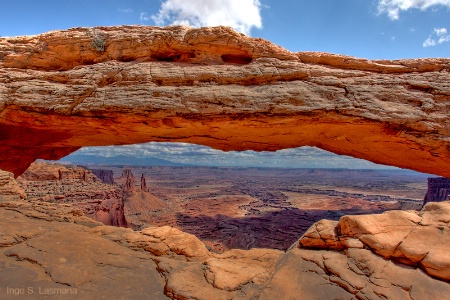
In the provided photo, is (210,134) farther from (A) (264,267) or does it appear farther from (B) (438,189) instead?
(B) (438,189)

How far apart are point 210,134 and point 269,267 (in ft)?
20.1

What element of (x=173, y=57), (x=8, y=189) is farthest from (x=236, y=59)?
(x=8, y=189)

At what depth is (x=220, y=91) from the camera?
306 inches

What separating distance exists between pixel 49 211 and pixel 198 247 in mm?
4508

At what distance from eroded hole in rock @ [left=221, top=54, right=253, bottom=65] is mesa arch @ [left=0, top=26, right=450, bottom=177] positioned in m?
0.05

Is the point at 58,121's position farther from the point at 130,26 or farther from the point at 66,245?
the point at 66,245

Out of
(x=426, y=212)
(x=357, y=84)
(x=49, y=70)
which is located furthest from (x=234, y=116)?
(x=49, y=70)

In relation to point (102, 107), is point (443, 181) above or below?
below

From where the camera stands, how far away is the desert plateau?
3352 millimetres

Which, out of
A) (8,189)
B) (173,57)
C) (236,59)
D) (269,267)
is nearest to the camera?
(269,267)

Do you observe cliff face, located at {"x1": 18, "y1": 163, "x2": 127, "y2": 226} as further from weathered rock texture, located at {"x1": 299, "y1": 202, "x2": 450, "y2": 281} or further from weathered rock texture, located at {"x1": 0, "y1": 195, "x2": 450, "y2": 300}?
weathered rock texture, located at {"x1": 299, "y1": 202, "x2": 450, "y2": 281}

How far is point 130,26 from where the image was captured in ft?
29.3

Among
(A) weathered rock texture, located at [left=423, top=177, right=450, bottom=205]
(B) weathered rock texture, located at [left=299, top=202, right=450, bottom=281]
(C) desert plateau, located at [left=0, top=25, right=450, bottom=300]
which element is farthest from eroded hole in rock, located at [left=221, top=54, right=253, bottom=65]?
(A) weathered rock texture, located at [left=423, top=177, right=450, bottom=205]

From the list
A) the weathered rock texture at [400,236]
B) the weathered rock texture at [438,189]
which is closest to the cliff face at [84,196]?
the weathered rock texture at [400,236]
